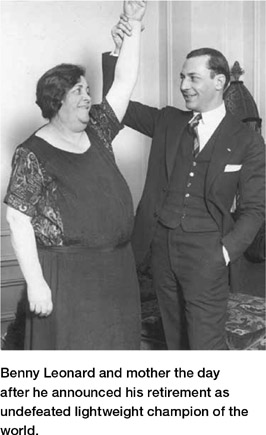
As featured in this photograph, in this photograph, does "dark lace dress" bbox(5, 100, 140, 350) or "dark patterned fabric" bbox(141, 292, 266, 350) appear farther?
"dark patterned fabric" bbox(141, 292, 266, 350)

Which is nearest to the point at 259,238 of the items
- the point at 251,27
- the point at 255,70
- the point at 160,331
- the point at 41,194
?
the point at 160,331

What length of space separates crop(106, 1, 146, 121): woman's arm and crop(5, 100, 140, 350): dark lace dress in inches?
1.8

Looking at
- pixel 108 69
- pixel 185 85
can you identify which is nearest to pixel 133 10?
pixel 108 69

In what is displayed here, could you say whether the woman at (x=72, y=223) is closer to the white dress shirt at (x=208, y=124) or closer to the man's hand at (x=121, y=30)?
the man's hand at (x=121, y=30)

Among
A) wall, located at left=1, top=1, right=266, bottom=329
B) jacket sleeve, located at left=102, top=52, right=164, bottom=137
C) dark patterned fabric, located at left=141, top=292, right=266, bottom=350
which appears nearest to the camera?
jacket sleeve, located at left=102, top=52, right=164, bottom=137

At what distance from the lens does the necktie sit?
265 cm

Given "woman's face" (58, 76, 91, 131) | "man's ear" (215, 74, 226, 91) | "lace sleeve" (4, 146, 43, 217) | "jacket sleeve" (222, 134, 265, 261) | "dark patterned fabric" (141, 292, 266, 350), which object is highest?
"man's ear" (215, 74, 226, 91)

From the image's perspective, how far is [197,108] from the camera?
2668 mm

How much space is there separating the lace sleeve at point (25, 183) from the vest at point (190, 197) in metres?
0.79

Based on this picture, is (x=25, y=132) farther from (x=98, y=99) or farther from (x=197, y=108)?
(x=197, y=108)

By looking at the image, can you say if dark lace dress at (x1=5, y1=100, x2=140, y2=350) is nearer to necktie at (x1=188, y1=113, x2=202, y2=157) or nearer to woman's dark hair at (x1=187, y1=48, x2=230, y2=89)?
necktie at (x1=188, y1=113, x2=202, y2=157)

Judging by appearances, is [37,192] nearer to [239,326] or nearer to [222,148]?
[222,148]

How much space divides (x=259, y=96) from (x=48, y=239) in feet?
10.2

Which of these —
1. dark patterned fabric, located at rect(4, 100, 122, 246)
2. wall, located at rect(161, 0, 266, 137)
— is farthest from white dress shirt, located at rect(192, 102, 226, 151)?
wall, located at rect(161, 0, 266, 137)
